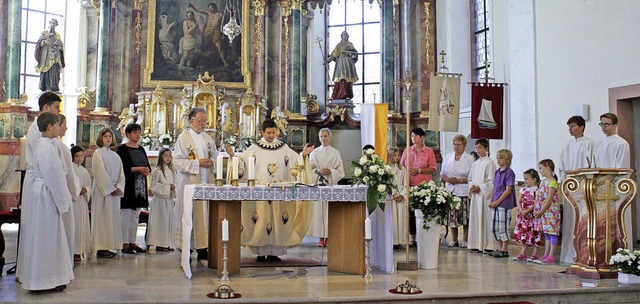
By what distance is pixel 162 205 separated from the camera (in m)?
9.82

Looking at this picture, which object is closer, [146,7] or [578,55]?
[578,55]

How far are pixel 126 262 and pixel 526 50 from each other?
8.12 m

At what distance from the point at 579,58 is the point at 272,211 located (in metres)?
5.98

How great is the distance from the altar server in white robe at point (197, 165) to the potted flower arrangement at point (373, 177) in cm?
210

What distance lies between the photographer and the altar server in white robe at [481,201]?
9492mm

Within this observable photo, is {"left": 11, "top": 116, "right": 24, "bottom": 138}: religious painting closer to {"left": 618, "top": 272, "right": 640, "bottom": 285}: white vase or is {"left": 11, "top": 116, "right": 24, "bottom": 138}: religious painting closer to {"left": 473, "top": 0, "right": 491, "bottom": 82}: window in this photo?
{"left": 473, "top": 0, "right": 491, "bottom": 82}: window

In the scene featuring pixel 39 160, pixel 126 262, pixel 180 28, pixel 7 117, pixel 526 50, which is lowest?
pixel 126 262

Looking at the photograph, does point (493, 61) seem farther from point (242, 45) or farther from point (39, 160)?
point (39, 160)

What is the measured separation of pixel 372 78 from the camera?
19.0 metres

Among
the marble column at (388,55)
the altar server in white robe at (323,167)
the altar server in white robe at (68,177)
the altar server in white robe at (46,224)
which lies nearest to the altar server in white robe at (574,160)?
the altar server in white robe at (323,167)

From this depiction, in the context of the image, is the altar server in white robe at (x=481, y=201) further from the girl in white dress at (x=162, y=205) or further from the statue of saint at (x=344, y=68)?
the statue of saint at (x=344, y=68)

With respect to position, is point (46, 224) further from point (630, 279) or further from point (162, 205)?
point (630, 279)

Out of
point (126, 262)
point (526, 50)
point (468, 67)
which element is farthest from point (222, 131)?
point (126, 262)

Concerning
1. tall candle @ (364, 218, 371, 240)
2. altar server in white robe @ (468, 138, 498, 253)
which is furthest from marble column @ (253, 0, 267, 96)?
tall candle @ (364, 218, 371, 240)
